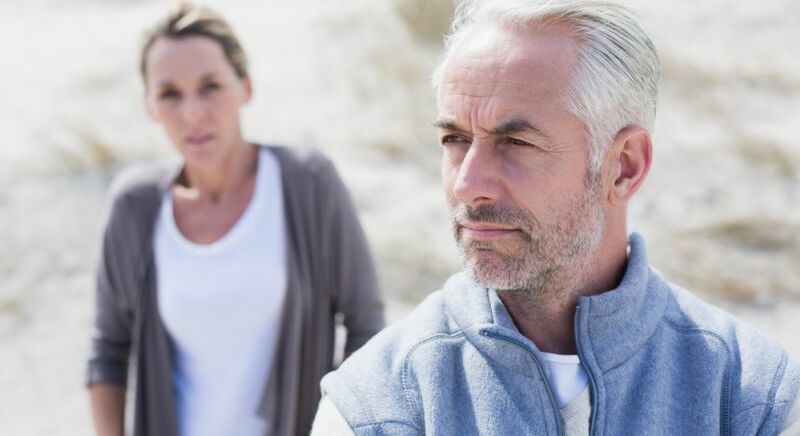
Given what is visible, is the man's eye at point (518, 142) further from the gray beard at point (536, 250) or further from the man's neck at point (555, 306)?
the man's neck at point (555, 306)

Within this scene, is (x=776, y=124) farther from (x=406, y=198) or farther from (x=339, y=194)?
(x=339, y=194)

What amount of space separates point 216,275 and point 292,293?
22 cm

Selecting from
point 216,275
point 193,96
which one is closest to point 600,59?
point 216,275

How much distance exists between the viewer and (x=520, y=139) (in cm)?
177

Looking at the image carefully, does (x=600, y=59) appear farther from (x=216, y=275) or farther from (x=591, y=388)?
(x=216, y=275)

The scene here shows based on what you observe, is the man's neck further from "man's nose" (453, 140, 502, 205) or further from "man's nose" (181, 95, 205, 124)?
"man's nose" (181, 95, 205, 124)

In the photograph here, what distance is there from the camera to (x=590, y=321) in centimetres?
182

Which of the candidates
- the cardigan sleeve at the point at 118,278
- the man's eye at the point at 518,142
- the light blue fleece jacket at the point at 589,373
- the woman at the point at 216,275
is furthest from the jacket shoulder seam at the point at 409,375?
the cardigan sleeve at the point at 118,278

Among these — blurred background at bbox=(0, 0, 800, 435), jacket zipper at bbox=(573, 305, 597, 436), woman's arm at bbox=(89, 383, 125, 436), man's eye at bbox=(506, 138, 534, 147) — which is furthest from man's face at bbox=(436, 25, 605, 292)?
blurred background at bbox=(0, 0, 800, 435)

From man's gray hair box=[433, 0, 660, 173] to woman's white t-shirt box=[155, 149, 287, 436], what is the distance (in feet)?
3.95

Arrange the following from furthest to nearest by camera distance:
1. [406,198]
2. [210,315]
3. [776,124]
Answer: [776,124] → [406,198] → [210,315]

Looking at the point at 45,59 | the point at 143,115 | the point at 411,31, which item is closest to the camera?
the point at 143,115

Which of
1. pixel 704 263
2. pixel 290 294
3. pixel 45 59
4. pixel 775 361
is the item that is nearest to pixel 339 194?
pixel 290 294

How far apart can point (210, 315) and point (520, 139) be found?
4.62ft
